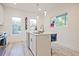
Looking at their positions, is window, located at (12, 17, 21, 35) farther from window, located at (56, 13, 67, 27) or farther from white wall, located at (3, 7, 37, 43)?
window, located at (56, 13, 67, 27)

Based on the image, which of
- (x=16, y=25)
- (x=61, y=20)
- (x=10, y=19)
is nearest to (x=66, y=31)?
(x=61, y=20)

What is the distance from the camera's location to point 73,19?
2883 mm

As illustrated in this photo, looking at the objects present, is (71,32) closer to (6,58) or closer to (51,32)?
(51,32)

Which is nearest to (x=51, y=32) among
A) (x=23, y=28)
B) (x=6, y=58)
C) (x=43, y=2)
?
(x=23, y=28)

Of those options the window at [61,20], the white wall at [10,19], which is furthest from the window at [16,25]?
the window at [61,20]

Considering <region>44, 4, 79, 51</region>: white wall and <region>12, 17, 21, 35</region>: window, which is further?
<region>44, 4, 79, 51</region>: white wall

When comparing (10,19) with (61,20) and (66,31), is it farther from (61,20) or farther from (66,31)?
(66,31)

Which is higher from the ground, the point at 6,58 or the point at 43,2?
the point at 43,2

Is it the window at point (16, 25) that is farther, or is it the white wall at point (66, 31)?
the white wall at point (66, 31)

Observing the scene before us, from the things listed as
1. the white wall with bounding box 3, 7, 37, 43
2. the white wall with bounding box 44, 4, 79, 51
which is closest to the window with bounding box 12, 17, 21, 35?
the white wall with bounding box 3, 7, 37, 43

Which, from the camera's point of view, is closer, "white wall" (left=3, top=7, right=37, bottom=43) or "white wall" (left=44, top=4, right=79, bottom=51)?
"white wall" (left=3, top=7, right=37, bottom=43)

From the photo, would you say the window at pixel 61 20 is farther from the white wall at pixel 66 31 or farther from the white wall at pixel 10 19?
the white wall at pixel 10 19

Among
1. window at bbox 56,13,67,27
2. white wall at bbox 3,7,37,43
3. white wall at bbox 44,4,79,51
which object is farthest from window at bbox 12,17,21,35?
window at bbox 56,13,67,27

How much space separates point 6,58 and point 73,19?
1866 millimetres
